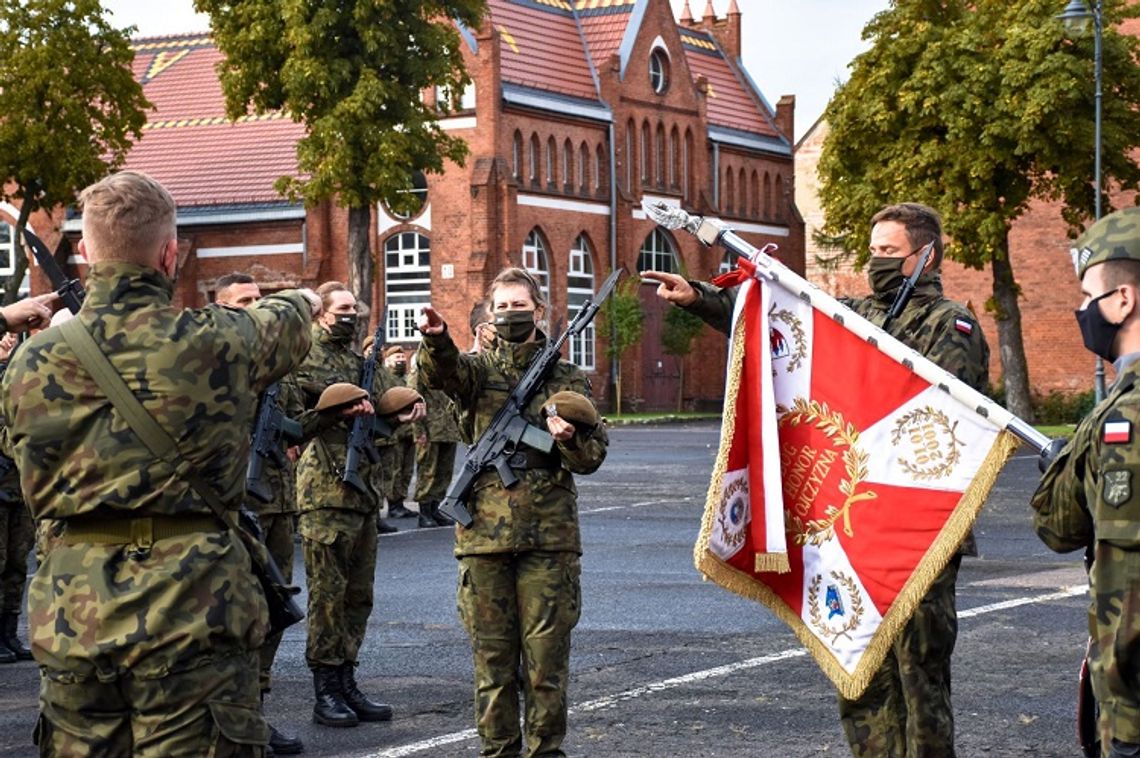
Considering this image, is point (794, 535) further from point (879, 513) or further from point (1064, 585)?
point (1064, 585)

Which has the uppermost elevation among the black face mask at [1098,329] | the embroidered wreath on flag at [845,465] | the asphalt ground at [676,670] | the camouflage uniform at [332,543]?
the black face mask at [1098,329]

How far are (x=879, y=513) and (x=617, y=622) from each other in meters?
6.30

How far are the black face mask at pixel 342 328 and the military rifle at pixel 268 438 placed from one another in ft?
2.17

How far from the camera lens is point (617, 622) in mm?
13219

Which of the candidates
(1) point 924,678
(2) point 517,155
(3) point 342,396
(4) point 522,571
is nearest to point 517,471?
(4) point 522,571

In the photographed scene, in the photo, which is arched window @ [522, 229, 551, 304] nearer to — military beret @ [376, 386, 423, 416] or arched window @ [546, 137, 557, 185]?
arched window @ [546, 137, 557, 185]

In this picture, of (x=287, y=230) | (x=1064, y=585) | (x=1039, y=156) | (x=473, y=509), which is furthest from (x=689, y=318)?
(x=473, y=509)

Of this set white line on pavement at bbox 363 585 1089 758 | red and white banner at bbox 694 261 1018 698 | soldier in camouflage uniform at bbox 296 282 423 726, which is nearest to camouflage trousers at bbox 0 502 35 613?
soldier in camouflage uniform at bbox 296 282 423 726

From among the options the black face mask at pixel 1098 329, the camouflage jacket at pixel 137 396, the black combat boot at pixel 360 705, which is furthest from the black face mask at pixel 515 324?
the black face mask at pixel 1098 329

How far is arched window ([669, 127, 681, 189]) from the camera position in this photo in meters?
64.8

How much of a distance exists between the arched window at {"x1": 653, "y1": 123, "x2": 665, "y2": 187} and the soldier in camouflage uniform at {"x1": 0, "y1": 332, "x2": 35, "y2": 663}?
51.9 meters

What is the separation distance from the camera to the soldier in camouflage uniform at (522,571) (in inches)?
302

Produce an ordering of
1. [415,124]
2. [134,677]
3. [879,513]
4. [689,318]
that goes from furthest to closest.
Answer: [689,318] < [415,124] < [879,513] < [134,677]

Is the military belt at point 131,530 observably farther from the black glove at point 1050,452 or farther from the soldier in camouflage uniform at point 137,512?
the black glove at point 1050,452
